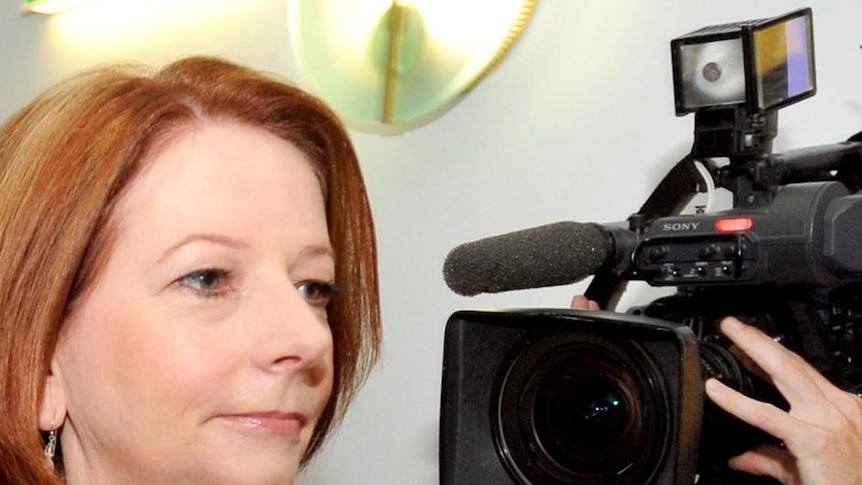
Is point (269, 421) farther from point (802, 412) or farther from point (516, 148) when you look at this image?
point (516, 148)

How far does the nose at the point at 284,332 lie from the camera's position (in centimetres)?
98

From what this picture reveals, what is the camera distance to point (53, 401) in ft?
3.34

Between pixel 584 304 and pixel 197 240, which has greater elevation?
pixel 197 240

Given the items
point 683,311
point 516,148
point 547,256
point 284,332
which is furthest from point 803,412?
point 516,148

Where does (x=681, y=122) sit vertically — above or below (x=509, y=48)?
below

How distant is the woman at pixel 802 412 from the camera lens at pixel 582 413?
0.21 feet

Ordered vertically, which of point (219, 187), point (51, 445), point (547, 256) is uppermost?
point (219, 187)

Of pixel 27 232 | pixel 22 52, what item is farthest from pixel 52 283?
pixel 22 52

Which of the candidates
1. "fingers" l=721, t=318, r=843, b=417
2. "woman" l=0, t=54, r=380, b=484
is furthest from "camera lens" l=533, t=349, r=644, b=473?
"woman" l=0, t=54, r=380, b=484

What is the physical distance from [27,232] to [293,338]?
0.77 feet

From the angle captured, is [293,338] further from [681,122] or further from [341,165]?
[681,122]

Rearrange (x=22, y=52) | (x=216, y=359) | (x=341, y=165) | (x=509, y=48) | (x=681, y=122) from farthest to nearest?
(x=22, y=52)
(x=509, y=48)
(x=681, y=122)
(x=341, y=165)
(x=216, y=359)

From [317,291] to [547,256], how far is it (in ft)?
0.73

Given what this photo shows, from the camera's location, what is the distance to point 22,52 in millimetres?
2383
